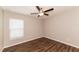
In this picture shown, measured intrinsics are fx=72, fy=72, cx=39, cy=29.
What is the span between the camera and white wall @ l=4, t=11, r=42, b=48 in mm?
3000

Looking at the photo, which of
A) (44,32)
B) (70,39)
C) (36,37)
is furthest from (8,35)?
(70,39)

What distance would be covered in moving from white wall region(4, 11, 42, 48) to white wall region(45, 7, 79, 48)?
690mm

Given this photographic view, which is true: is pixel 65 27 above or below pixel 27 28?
above

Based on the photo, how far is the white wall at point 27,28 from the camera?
3.00 meters

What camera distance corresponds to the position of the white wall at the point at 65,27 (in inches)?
118

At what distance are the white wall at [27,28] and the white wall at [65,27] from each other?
690mm

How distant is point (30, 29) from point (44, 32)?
1.03 metres

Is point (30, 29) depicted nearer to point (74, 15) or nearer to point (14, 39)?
point (14, 39)

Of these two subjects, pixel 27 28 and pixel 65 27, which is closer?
pixel 65 27

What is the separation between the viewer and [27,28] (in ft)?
14.1

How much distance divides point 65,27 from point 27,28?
2.15 metres
